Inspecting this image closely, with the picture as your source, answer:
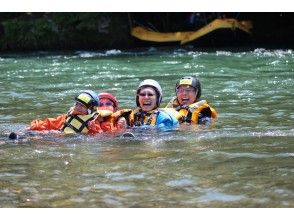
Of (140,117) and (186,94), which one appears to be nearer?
(140,117)

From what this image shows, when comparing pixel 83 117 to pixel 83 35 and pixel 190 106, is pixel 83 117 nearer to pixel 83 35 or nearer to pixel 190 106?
pixel 190 106

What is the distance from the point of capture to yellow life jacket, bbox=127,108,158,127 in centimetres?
912

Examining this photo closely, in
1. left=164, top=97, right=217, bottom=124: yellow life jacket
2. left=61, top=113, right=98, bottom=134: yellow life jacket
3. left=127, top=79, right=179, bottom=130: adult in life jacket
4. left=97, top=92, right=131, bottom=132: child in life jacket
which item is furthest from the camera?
left=164, top=97, right=217, bottom=124: yellow life jacket

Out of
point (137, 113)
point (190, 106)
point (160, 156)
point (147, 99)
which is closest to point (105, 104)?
point (137, 113)

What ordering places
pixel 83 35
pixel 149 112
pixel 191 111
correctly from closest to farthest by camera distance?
1. pixel 149 112
2. pixel 191 111
3. pixel 83 35

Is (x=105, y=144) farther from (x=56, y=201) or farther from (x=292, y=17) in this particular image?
(x=292, y=17)

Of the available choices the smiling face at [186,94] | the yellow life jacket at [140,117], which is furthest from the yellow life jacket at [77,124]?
the smiling face at [186,94]

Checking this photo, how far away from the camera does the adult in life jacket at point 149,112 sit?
29.5 ft

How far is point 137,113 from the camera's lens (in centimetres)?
930

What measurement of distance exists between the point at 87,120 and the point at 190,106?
71.1 inches

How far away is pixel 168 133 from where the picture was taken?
8.46 metres

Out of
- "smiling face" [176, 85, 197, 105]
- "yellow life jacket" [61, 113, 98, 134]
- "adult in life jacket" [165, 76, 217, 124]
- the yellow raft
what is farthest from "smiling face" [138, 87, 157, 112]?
the yellow raft

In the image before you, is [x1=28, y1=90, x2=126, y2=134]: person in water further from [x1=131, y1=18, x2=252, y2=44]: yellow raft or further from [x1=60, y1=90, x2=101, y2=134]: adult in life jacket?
[x1=131, y1=18, x2=252, y2=44]: yellow raft

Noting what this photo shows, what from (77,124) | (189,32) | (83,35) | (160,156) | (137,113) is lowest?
(160,156)
